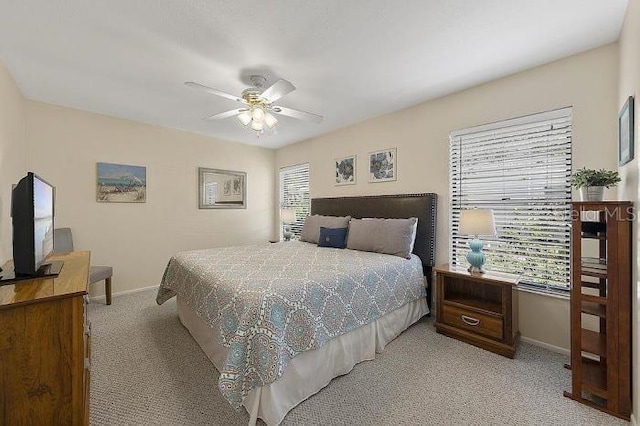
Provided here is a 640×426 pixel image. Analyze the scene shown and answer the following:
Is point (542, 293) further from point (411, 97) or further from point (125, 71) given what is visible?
point (125, 71)

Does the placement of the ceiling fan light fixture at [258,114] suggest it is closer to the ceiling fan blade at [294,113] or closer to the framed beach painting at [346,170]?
the ceiling fan blade at [294,113]

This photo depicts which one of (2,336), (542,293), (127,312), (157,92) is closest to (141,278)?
(127,312)

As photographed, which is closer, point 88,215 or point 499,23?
point 499,23

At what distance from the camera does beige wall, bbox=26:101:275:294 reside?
3.41 meters

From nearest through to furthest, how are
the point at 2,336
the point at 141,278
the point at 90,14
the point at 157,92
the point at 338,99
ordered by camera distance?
the point at 2,336 → the point at 90,14 → the point at 157,92 → the point at 338,99 → the point at 141,278

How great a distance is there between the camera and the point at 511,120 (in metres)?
2.63

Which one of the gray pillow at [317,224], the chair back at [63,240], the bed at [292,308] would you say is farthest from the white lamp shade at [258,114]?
the chair back at [63,240]

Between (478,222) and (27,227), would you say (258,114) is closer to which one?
(27,227)

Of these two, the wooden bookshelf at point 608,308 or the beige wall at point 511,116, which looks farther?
the beige wall at point 511,116

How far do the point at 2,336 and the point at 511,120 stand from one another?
372 centimetres

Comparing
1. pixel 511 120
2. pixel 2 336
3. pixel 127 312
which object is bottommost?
pixel 127 312

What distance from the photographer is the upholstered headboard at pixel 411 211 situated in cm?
313

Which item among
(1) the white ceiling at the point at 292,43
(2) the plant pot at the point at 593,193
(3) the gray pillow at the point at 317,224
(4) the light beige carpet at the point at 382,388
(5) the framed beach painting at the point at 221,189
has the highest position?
(1) the white ceiling at the point at 292,43

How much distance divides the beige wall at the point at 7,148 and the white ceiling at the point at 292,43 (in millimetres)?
179
